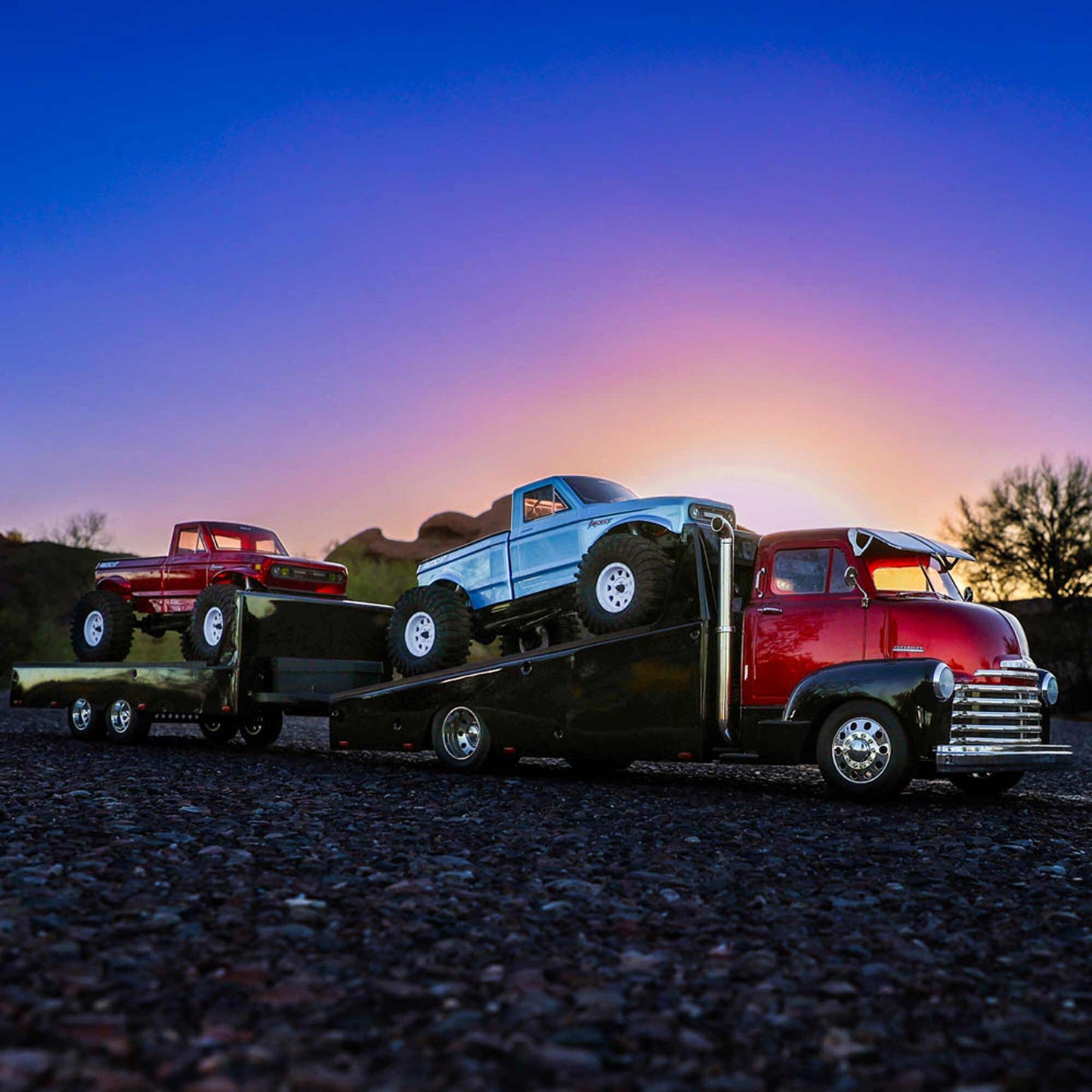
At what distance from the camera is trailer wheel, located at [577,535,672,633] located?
1095cm

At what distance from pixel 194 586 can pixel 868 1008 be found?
13.7m

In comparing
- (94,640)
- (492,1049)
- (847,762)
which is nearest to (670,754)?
(847,762)

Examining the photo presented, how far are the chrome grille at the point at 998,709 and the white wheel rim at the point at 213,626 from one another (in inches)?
365

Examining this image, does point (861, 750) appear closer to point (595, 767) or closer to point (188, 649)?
point (595, 767)

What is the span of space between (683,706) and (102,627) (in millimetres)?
10161

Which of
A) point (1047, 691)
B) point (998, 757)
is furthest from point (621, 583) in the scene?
point (1047, 691)

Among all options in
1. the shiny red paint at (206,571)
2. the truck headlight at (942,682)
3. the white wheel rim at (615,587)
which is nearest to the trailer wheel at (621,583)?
the white wheel rim at (615,587)

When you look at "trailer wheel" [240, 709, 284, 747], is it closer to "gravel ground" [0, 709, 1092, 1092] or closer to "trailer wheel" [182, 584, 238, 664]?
"trailer wheel" [182, 584, 238, 664]

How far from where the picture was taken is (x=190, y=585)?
1636cm

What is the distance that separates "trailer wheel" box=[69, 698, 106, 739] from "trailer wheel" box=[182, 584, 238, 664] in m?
2.56

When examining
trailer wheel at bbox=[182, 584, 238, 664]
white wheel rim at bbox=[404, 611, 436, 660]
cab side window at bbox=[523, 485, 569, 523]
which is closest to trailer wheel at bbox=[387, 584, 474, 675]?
white wheel rim at bbox=[404, 611, 436, 660]

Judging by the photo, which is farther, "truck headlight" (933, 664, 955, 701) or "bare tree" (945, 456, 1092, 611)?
"bare tree" (945, 456, 1092, 611)

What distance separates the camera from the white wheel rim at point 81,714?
16.8m

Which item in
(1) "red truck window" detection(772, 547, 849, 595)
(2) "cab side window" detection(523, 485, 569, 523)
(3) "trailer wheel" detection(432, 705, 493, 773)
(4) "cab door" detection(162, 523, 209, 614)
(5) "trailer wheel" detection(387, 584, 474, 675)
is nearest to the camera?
(1) "red truck window" detection(772, 547, 849, 595)
